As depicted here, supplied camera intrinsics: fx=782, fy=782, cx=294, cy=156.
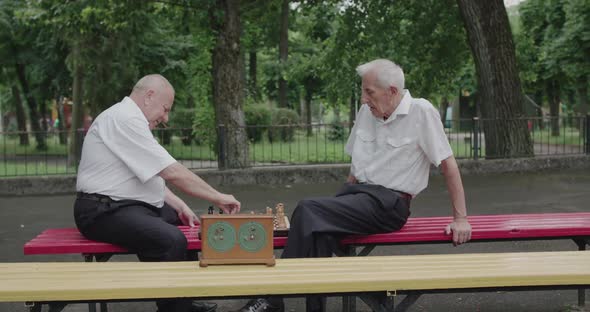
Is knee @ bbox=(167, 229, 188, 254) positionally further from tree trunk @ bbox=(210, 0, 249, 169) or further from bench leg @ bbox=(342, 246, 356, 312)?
tree trunk @ bbox=(210, 0, 249, 169)

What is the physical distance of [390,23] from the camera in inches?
792

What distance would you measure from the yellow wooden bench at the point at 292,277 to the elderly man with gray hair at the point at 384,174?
637 millimetres

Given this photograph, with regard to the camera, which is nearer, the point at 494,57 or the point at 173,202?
the point at 173,202

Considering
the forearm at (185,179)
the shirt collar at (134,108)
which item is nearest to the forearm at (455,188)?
the forearm at (185,179)

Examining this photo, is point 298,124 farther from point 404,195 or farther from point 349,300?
point 349,300

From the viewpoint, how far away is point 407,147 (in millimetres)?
5199

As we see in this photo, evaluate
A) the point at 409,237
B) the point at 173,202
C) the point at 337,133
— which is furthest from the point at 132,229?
the point at 337,133

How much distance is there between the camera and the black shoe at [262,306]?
184 inches

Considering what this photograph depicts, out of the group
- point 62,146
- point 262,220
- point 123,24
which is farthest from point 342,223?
point 62,146

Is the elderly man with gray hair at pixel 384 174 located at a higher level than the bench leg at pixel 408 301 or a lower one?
higher

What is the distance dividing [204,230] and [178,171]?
837mm

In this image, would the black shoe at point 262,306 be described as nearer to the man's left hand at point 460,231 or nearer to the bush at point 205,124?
the man's left hand at point 460,231

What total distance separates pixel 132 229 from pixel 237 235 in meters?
1.04

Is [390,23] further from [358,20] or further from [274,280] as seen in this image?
[274,280]
